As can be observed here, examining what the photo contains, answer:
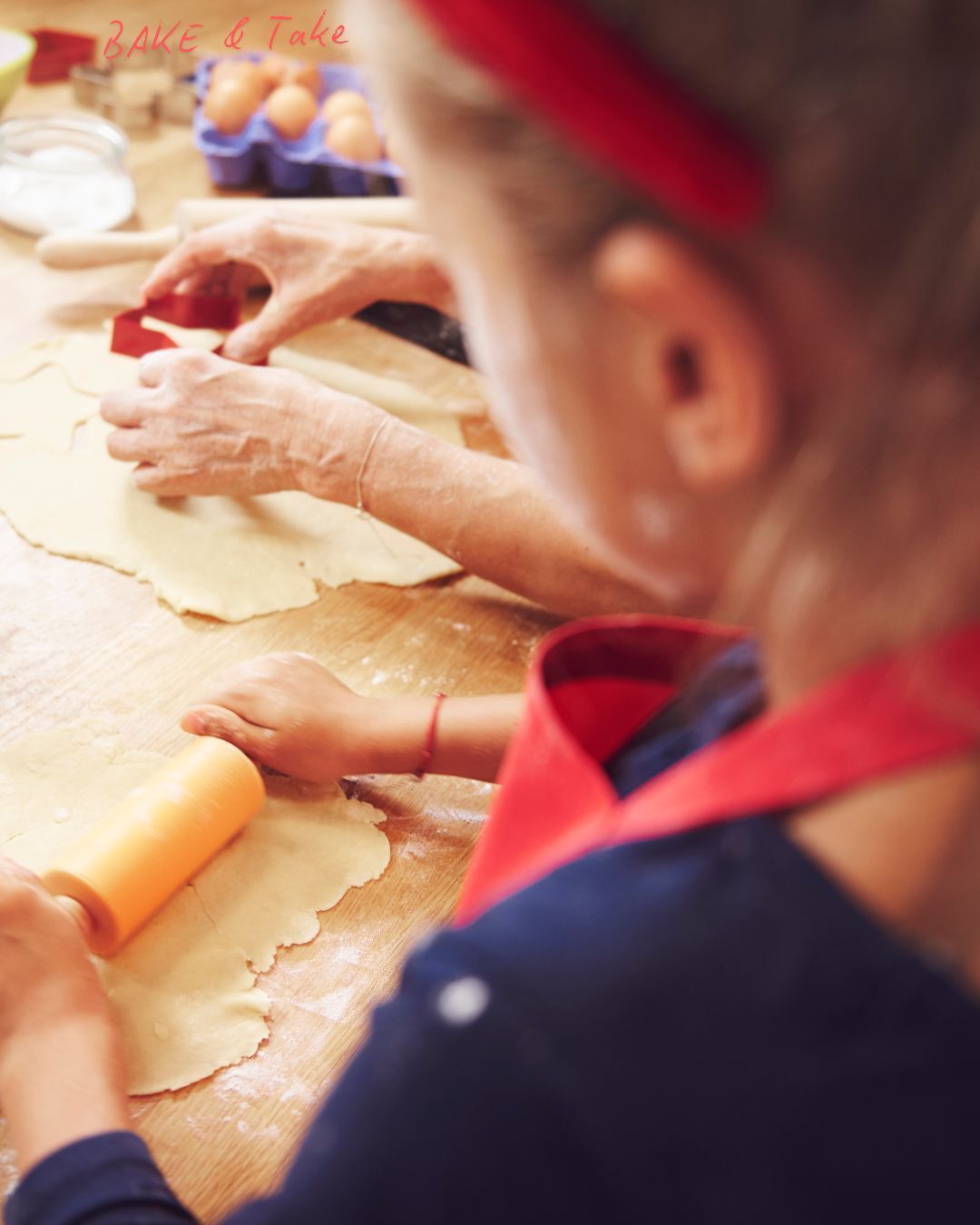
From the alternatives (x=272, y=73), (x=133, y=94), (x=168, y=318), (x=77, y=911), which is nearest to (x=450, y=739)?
(x=77, y=911)

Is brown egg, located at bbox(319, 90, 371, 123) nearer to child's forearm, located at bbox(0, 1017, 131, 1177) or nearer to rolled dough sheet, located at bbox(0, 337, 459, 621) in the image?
rolled dough sheet, located at bbox(0, 337, 459, 621)

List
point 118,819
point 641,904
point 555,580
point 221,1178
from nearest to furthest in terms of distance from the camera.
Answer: point 641,904, point 221,1178, point 118,819, point 555,580

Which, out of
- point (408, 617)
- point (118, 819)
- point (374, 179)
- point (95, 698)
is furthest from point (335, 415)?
point (374, 179)

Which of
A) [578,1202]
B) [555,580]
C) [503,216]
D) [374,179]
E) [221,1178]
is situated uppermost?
[503,216]

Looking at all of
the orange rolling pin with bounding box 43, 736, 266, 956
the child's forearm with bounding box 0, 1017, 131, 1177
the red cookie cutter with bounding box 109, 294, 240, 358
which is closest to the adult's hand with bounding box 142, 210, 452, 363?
the red cookie cutter with bounding box 109, 294, 240, 358

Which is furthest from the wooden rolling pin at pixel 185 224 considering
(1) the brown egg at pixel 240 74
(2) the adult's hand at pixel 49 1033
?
(2) the adult's hand at pixel 49 1033

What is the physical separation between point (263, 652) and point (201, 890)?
0.31 metres

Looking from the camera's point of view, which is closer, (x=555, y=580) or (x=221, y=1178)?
(x=221, y=1178)

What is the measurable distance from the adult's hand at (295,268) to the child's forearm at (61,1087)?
975 mm

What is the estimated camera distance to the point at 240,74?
2010 millimetres

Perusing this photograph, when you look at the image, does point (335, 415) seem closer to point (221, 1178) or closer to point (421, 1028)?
point (221, 1178)

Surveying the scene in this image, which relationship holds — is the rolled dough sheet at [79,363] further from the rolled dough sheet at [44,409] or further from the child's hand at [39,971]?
the child's hand at [39,971]

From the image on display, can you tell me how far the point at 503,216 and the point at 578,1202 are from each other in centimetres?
37

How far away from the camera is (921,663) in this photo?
1.46 ft
